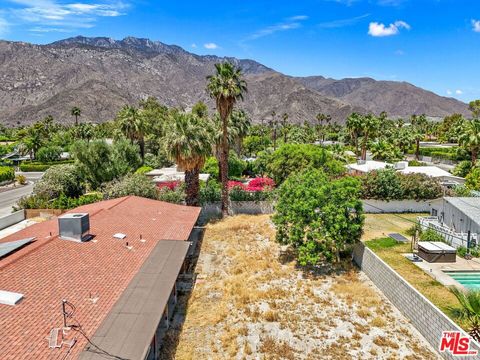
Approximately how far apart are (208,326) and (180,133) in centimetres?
1879

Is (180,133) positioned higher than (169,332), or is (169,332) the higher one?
(180,133)

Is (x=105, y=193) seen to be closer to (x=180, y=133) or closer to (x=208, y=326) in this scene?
(x=180, y=133)

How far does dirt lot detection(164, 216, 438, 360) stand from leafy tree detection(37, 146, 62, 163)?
6419 centimetres

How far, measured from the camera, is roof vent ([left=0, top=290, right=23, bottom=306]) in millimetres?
12539

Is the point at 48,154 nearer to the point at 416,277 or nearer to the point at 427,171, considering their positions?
the point at 427,171

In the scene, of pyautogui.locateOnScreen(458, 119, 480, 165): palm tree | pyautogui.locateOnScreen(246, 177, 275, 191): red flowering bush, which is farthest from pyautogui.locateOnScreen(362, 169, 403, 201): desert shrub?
pyautogui.locateOnScreen(458, 119, 480, 165): palm tree

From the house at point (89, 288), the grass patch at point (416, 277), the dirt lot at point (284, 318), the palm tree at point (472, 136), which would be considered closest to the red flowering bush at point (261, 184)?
the grass patch at point (416, 277)

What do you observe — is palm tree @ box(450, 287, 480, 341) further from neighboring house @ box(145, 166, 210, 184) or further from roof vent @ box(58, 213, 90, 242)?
neighboring house @ box(145, 166, 210, 184)

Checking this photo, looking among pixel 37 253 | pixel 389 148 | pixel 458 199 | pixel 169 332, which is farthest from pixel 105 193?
pixel 389 148

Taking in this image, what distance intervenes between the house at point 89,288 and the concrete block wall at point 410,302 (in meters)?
11.0

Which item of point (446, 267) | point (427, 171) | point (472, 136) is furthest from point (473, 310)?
point (472, 136)

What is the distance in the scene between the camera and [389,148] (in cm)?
6706

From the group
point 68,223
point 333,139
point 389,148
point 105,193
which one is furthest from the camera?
point 333,139

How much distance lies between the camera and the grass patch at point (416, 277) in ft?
55.9
